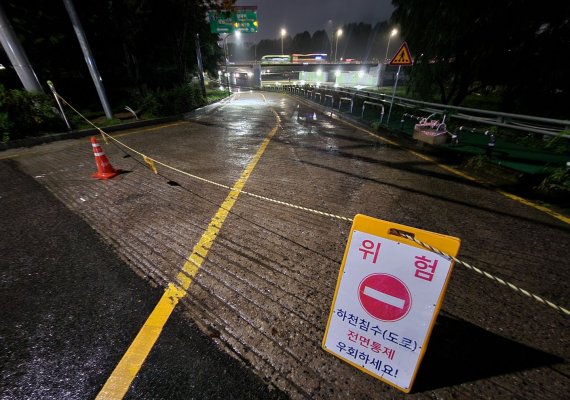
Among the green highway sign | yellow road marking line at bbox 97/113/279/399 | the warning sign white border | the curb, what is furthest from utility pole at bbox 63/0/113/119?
the green highway sign

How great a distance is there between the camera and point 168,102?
13.3 metres

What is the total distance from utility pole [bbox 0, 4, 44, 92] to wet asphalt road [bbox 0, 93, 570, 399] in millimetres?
5577

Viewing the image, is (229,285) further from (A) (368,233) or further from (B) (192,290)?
(A) (368,233)

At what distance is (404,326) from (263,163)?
5030mm

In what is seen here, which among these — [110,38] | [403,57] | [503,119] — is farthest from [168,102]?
[503,119]

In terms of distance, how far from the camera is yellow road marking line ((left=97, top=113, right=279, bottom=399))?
1.62 metres

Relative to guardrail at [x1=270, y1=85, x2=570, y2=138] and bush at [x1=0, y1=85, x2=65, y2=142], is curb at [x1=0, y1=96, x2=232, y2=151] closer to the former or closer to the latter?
bush at [x1=0, y1=85, x2=65, y2=142]

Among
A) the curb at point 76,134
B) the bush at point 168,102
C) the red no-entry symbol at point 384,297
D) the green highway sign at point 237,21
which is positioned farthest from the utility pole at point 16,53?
the green highway sign at point 237,21

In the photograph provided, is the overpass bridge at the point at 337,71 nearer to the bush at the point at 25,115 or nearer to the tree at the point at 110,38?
the tree at the point at 110,38

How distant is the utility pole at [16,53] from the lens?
841 centimetres

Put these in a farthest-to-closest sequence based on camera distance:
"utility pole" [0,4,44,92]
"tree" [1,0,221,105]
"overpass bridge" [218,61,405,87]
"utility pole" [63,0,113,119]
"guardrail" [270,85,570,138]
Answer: "overpass bridge" [218,61,405,87] < "tree" [1,0,221,105] < "utility pole" [63,0,113,119] < "utility pole" [0,4,44,92] < "guardrail" [270,85,570,138]

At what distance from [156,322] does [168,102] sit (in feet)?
45.8

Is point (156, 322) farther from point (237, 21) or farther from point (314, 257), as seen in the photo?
point (237, 21)

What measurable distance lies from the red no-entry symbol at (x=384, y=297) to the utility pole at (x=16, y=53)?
13482 millimetres
